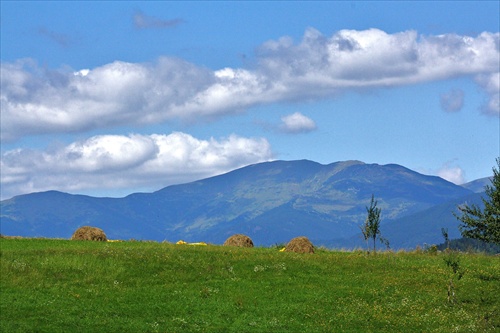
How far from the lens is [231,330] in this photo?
1864 inches

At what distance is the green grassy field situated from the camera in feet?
160

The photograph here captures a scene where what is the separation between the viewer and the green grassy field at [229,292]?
1925 inches

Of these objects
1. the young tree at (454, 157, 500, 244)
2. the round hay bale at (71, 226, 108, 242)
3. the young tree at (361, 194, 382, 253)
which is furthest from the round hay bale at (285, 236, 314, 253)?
the round hay bale at (71, 226, 108, 242)

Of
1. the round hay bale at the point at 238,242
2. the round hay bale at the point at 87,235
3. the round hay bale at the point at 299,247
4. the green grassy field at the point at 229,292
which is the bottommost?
the green grassy field at the point at 229,292

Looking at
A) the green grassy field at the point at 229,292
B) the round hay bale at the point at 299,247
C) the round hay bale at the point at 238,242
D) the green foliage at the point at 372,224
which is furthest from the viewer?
the round hay bale at the point at 238,242

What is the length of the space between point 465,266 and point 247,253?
2120 centimetres

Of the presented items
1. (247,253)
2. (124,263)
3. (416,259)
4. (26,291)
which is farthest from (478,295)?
(26,291)

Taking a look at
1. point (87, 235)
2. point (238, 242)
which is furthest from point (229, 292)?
point (87, 235)

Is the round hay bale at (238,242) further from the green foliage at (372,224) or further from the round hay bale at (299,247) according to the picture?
the green foliage at (372,224)

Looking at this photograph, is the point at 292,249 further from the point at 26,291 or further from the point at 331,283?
the point at 26,291

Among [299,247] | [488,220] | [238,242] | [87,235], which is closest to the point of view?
[488,220]

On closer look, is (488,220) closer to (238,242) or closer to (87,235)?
(238,242)

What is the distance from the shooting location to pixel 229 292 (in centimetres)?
5612

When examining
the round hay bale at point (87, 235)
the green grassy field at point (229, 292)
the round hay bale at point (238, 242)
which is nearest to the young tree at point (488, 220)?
the green grassy field at point (229, 292)
